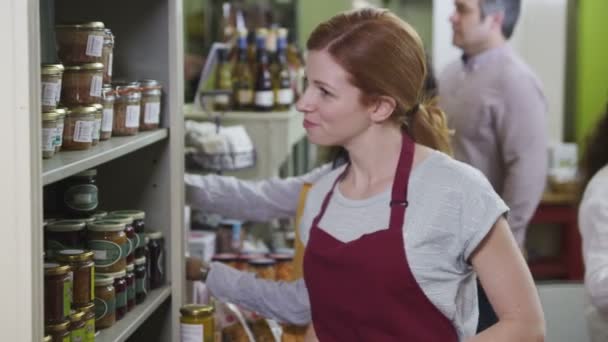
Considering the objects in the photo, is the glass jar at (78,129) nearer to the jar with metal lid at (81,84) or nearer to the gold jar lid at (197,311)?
the jar with metal lid at (81,84)

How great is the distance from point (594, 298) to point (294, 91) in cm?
258

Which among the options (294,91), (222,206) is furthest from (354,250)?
(294,91)

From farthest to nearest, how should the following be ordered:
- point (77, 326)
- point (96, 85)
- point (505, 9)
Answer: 1. point (505, 9)
2. point (96, 85)
3. point (77, 326)

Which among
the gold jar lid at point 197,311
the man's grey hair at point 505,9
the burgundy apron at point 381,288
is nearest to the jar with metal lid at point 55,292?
the burgundy apron at point 381,288

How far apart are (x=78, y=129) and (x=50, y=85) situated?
19 cm

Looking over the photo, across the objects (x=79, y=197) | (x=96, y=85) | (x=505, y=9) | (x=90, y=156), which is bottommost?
(x=79, y=197)

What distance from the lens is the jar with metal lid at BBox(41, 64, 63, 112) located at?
2.00 m

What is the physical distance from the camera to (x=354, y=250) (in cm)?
236

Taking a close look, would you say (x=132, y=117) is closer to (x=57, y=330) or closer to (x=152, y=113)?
(x=152, y=113)

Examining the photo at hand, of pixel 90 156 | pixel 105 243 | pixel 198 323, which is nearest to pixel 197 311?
pixel 198 323

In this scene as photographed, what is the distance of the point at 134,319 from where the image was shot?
99.6 inches

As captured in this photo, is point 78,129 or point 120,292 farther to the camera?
point 120,292

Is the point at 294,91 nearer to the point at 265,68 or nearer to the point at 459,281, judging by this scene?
the point at 265,68

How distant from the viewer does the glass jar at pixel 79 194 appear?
2.48 m
